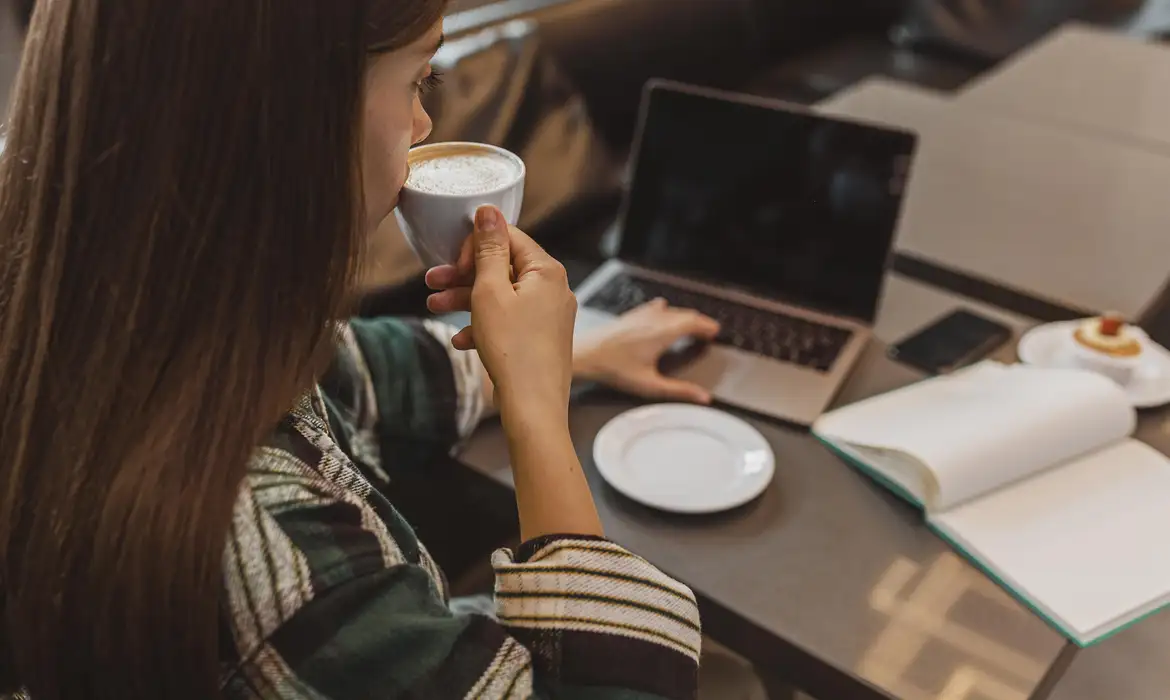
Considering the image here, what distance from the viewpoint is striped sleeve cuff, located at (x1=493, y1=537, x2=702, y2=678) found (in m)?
0.66

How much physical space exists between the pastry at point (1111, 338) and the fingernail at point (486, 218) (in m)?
0.67

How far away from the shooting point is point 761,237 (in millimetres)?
1202

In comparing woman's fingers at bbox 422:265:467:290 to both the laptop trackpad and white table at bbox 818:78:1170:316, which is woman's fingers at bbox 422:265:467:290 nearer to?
the laptop trackpad

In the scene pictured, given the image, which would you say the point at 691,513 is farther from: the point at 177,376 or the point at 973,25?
the point at 973,25

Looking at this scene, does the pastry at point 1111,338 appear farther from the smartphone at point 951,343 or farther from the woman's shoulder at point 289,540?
the woman's shoulder at point 289,540

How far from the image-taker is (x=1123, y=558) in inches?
32.9

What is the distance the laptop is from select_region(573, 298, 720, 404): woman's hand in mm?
37

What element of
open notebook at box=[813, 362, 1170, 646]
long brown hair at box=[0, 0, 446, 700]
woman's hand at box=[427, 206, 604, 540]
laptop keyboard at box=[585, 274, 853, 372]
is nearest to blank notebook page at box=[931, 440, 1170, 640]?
open notebook at box=[813, 362, 1170, 646]

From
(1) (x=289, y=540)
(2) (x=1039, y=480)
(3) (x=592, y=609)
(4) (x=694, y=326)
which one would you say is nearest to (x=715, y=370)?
(4) (x=694, y=326)

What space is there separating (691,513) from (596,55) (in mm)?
1375

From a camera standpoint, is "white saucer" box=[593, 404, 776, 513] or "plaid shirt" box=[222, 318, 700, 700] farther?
"white saucer" box=[593, 404, 776, 513]

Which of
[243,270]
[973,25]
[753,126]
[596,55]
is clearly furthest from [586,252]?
[973,25]

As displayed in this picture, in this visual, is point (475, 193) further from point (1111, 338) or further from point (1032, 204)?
point (1032, 204)

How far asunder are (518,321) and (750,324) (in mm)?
505
